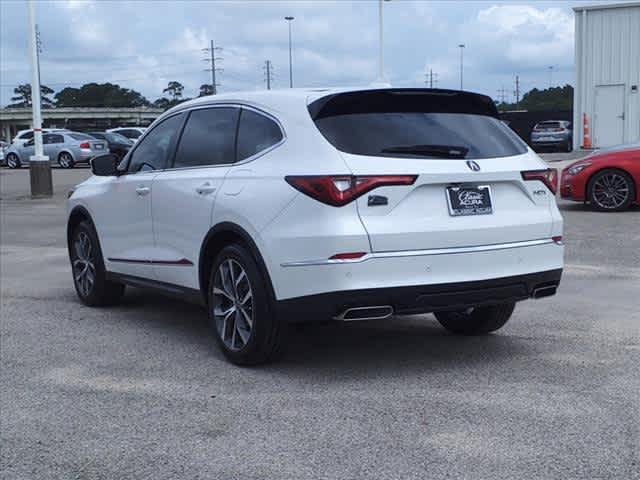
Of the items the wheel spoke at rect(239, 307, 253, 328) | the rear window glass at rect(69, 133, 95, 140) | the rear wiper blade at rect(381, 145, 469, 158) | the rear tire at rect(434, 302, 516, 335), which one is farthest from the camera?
the rear window glass at rect(69, 133, 95, 140)

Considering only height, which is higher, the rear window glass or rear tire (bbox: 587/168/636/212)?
the rear window glass

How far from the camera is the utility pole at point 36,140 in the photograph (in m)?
20.2

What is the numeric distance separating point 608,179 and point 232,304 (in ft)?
31.8

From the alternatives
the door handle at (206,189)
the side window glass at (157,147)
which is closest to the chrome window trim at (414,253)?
the door handle at (206,189)

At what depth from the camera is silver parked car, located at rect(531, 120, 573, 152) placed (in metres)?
36.1

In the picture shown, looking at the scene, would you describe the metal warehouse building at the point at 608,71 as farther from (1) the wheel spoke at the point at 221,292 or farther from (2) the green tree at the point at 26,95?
(2) the green tree at the point at 26,95

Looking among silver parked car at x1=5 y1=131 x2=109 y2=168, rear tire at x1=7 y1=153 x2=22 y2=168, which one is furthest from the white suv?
rear tire at x1=7 y1=153 x2=22 y2=168

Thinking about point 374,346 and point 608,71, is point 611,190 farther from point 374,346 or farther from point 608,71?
point 608,71

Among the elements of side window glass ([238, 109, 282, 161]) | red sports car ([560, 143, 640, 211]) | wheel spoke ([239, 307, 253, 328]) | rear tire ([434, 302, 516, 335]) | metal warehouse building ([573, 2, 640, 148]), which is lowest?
rear tire ([434, 302, 516, 335])

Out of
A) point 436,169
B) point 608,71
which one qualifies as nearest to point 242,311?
point 436,169

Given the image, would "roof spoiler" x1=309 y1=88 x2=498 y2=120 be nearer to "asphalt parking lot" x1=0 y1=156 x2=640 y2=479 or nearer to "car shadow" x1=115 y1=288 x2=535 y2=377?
"car shadow" x1=115 y1=288 x2=535 y2=377

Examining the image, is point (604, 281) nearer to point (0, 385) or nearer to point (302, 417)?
point (302, 417)

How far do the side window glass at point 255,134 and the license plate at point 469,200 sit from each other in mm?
1105

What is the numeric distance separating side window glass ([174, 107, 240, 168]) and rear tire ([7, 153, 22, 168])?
111 ft
